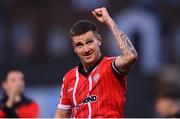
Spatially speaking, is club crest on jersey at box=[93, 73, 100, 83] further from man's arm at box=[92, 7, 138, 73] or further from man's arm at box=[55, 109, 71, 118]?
man's arm at box=[55, 109, 71, 118]

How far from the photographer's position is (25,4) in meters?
14.8

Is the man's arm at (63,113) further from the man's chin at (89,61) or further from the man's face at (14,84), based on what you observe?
the man's face at (14,84)

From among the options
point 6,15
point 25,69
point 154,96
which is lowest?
point 154,96

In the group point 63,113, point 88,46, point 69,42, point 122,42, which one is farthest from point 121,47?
point 69,42

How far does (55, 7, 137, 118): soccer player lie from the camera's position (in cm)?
591

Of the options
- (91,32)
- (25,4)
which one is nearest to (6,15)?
(25,4)

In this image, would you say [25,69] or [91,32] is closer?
[91,32]

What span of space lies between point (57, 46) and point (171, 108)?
6.98 meters

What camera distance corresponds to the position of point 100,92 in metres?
6.04

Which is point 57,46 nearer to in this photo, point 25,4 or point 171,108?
point 25,4

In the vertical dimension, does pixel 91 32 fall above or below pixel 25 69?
above

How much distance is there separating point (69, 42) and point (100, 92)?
8.52 meters

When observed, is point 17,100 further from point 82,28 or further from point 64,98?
point 82,28

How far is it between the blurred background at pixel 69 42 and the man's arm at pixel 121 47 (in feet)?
25.5
